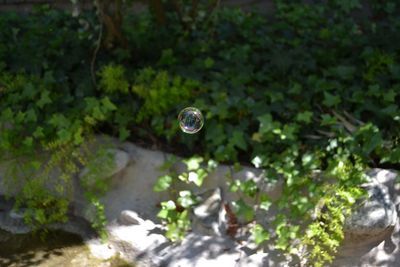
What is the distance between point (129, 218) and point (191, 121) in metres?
0.81

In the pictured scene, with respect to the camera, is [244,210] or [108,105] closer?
[244,210]

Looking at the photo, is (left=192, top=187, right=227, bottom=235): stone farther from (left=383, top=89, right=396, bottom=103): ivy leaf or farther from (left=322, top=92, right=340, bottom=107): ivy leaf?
(left=383, top=89, right=396, bottom=103): ivy leaf

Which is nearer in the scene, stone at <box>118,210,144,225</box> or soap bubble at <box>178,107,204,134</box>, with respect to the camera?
soap bubble at <box>178,107,204,134</box>

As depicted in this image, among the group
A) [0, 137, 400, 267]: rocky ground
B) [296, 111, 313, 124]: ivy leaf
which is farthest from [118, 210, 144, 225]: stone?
[296, 111, 313, 124]: ivy leaf

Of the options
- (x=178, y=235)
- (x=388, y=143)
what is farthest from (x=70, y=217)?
(x=388, y=143)

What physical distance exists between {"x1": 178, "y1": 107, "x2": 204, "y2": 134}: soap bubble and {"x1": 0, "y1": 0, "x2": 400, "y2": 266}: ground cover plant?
211 millimetres

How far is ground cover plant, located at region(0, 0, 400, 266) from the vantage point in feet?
12.9

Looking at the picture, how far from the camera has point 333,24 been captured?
6254 mm

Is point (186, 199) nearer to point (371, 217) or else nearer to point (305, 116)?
point (305, 116)

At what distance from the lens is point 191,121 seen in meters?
4.05

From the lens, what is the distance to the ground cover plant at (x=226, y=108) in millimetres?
3938

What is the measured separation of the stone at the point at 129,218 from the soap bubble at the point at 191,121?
0.67 meters

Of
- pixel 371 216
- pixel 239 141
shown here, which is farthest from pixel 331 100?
pixel 371 216

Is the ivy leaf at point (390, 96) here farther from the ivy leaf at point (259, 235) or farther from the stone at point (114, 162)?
the stone at point (114, 162)
